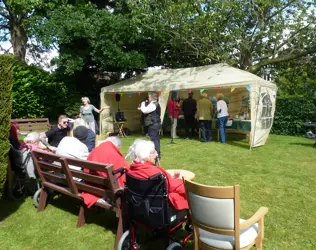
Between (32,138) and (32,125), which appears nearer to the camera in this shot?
Answer: (32,138)

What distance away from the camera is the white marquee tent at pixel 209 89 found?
8.92 meters

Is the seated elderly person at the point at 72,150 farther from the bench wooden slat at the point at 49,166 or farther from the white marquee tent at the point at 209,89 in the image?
the white marquee tent at the point at 209,89

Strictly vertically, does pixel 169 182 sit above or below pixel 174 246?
above

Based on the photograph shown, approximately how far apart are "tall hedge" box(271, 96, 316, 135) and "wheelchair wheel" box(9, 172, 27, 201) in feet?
35.7

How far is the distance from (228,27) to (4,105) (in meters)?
10.9

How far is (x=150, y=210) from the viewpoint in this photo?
268cm

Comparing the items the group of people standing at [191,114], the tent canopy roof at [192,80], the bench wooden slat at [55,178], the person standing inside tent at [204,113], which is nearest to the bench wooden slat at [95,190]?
the bench wooden slat at [55,178]

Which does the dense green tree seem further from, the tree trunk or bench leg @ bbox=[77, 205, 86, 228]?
bench leg @ bbox=[77, 205, 86, 228]

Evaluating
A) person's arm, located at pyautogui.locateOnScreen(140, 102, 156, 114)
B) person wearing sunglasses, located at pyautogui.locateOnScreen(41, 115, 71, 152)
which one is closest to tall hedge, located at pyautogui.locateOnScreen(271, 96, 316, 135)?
person's arm, located at pyautogui.locateOnScreen(140, 102, 156, 114)

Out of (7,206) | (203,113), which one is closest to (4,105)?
(7,206)

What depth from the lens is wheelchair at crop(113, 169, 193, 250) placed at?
2645 mm

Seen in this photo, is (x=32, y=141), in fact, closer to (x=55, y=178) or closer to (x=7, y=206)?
(x=7, y=206)

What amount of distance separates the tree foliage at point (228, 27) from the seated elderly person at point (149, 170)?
9450 millimetres

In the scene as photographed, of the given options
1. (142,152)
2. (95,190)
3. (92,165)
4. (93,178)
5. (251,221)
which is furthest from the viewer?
(95,190)
